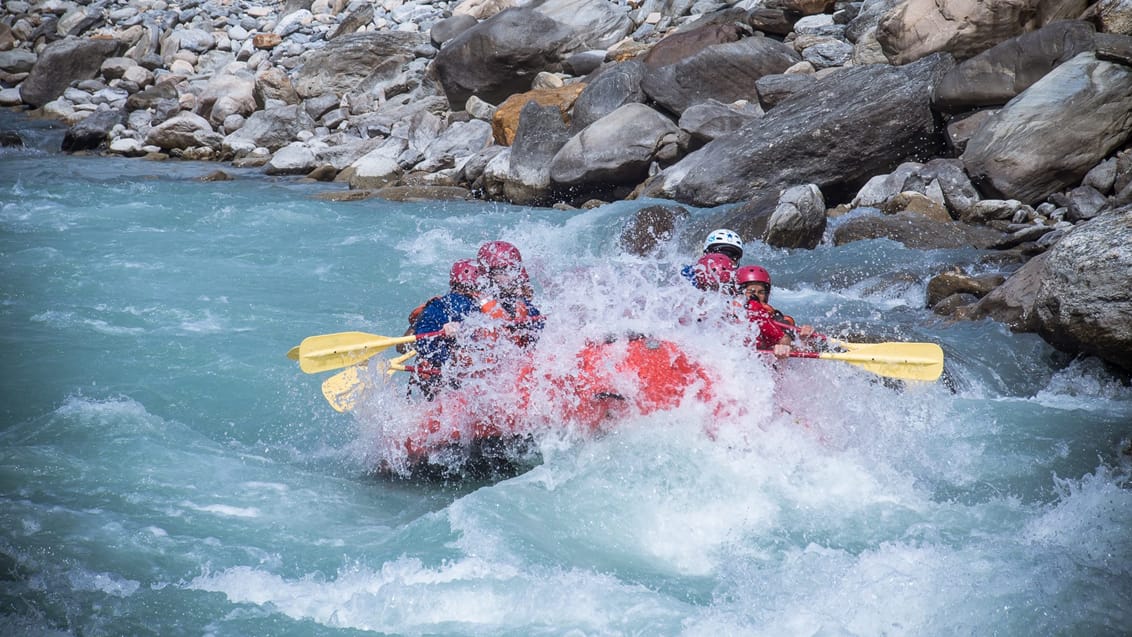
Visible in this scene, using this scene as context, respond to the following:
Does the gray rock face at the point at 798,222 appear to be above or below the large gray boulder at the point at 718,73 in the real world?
below

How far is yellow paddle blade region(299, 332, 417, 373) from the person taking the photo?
536 cm

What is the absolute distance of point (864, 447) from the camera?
497 cm

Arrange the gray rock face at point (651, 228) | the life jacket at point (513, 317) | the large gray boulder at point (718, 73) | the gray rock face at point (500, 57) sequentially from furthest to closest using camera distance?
the gray rock face at point (500, 57)
the large gray boulder at point (718, 73)
the gray rock face at point (651, 228)
the life jacket at point (513, 317)

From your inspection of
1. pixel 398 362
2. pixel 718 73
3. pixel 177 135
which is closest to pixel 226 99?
pixel 177 135

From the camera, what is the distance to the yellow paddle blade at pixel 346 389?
213 inches

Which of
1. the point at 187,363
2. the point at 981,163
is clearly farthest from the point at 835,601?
the point at 981,163

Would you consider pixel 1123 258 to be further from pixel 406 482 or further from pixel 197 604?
pixel 197 604

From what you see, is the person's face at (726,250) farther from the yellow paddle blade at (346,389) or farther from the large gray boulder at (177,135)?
the large gray boulder at (177,135)

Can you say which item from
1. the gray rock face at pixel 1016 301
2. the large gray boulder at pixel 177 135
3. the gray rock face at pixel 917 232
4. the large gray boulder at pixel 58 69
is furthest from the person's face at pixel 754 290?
the large gray boulder at pixel 58 69

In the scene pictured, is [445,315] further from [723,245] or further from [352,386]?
[723,245]

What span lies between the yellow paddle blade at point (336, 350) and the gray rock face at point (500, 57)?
38.4 ft

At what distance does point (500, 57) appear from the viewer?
53.2 ft

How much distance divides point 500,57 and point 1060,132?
989 cm

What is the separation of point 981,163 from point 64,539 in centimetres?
850
